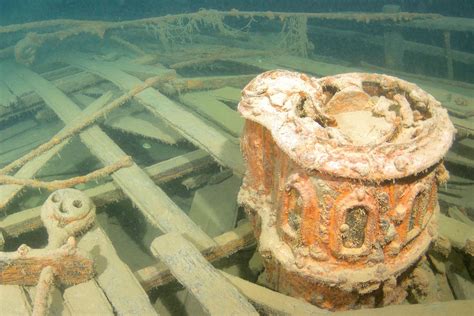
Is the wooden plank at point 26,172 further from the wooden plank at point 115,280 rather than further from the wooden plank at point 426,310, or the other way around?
the wooden plank at point 426,310

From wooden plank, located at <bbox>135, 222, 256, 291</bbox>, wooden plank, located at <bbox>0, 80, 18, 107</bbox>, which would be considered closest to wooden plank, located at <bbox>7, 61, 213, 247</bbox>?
wooden plank, located at <bbox>135, 222, 256, 291</bbox>

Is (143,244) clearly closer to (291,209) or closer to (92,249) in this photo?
(92,249)

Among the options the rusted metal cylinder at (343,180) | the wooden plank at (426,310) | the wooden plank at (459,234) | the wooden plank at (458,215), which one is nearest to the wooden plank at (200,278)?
the rusted metal cylinder at (343,180)

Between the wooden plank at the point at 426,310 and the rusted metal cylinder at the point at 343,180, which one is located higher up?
the rusted metal cylinder at the point at 343,180

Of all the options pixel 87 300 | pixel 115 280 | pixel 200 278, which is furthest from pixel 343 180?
pixel 87 300

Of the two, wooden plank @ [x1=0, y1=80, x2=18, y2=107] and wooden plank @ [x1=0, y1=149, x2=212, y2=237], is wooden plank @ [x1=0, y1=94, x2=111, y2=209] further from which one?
wooden plank @ [x1=0, y1=80, x2=18, y2=107]

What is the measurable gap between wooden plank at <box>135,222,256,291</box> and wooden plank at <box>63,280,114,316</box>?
0.29 meters

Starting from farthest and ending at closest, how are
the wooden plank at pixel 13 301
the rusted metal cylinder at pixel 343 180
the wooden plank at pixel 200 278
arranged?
1. the wooden plank at pixel 13 301
2. the wooden plank at pixel 200 278
3. the rusted metal cylinder at pixel 343 180

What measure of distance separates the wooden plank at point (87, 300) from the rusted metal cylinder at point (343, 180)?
1.00 meters

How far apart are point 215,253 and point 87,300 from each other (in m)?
0.87

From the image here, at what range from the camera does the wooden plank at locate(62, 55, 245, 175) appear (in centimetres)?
335

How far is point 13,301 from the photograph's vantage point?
7.09ft

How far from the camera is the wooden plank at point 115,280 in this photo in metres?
2.08

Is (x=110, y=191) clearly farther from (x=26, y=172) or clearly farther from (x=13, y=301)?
(x=13, y=301)
